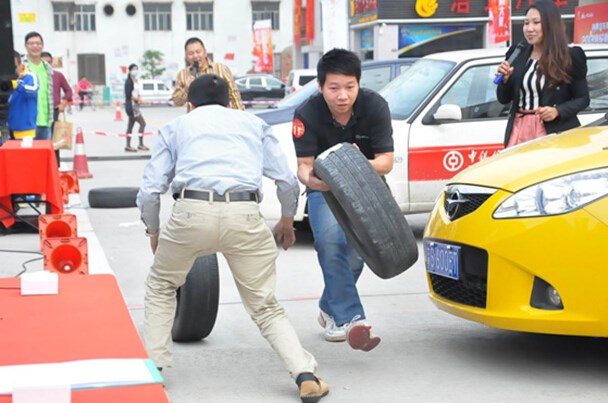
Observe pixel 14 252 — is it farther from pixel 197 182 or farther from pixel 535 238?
pixel 535 238

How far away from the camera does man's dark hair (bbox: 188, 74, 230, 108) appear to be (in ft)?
17.0

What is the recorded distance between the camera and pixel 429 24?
123ft

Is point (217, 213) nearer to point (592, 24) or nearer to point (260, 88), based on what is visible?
point (592, 24)

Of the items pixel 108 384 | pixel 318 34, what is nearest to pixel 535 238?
pixel 108 384

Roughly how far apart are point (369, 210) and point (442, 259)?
2.18 feet

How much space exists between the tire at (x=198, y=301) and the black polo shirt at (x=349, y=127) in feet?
2.67

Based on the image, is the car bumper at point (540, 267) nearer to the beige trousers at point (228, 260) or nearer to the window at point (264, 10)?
the beige trousers at point (228, 260)

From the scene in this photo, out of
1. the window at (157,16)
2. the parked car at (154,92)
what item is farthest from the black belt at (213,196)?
the window at (157,16)

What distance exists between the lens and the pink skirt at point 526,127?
7195 mm

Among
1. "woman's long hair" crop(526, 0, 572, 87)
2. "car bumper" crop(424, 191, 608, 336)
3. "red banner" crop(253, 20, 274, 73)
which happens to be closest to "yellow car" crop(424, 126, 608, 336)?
"car bumper" crop(424, 191, 608, 336)

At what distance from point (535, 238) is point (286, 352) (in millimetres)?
1255

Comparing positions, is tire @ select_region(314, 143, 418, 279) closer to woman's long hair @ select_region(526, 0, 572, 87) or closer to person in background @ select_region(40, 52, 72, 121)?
woman's long hair @ select_region(526, 0, 572, 87)

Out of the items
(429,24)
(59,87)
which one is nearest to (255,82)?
(429,24)

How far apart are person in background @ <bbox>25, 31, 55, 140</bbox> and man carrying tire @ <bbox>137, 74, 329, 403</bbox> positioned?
8.01 meters
